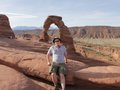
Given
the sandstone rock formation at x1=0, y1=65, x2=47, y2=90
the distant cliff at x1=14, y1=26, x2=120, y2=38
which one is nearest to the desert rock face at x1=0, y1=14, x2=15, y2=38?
the sandstone rock formation at x1=0, y1=65, x2=47, y2=90

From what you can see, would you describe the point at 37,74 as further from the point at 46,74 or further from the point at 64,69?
the point at 64,69

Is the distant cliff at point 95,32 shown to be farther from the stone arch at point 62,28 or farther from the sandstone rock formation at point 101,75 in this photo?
the sandstone rock formation at point 101,75

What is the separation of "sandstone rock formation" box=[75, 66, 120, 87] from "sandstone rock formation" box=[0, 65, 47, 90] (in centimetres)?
158

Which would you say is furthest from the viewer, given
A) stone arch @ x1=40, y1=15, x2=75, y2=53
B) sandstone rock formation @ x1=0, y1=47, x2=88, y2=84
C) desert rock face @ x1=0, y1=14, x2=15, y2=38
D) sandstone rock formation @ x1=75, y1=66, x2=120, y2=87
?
stone arch @ x1=40, y1=15, x2=75, y2=53

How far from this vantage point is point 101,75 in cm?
957

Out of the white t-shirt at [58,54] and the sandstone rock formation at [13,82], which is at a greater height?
the white t-shirt at [58,54]

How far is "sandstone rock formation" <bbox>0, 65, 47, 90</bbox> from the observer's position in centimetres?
817

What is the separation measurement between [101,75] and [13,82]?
287cm

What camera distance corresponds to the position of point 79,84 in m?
9.89

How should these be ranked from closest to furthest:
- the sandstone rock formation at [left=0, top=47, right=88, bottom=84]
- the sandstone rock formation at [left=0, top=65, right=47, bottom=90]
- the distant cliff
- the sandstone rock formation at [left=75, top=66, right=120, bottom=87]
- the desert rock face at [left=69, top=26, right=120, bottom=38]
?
the sandstone rock formation at [left=0, top=65, right=47, bottom=90], the sandstone rock formation at [left=75, top=66, right=120, bottom=87], the sandstone rock formation at [left=0, top=47, right=88, bottom=84], the distant cliff, the desert rock face at [left=69, top=26, right=120, bottom=38]

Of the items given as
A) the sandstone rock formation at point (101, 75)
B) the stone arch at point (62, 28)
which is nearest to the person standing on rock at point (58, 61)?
the sandstone rock formation at point (101, 75)

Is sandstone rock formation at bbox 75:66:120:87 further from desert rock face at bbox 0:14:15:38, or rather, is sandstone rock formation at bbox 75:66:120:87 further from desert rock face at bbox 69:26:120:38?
desert rock face at bbox 69:26:120:38

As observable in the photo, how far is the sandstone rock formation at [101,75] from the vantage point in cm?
929

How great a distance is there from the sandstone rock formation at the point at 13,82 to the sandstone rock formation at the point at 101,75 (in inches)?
62.3
